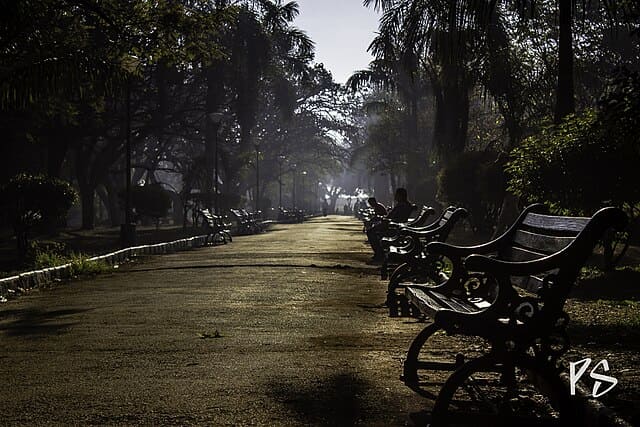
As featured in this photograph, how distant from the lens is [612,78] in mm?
6504

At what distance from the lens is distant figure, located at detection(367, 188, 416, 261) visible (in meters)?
18.8

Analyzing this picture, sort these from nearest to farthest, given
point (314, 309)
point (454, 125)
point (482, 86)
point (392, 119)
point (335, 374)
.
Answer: point (335, 374) → point (314, 309) → point (482, 86) → point (454, 125) → point (392, 119)

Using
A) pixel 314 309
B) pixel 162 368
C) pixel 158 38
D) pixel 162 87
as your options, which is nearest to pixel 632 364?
pixel 162 368

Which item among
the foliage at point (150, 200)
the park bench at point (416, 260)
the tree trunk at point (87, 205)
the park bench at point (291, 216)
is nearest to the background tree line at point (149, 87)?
the tree trunk at point (87, 205)

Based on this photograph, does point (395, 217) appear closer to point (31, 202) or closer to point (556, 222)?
point (31, 202)

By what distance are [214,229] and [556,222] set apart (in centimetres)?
2430

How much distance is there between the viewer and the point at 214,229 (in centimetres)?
3008

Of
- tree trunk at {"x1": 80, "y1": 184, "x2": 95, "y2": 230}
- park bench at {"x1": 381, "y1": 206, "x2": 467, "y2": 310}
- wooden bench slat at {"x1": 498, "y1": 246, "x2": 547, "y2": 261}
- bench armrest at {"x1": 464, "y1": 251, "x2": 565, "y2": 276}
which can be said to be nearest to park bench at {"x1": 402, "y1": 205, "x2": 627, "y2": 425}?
bench armrest at {"x1": 464, "y1": 251, "x2": 565, "y2": 276}

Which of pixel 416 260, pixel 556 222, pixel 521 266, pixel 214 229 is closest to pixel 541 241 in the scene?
pixel 556 222

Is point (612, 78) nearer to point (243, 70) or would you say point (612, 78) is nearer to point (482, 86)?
point (482, 86)

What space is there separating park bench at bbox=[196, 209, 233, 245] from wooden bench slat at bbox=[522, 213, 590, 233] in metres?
23.0

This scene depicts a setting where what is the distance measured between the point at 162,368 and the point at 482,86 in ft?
63.5

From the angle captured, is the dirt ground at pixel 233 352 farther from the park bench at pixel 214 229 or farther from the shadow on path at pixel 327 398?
the park bench at pixel 214 229

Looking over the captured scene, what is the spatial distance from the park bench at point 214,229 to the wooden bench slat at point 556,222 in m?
23.0
